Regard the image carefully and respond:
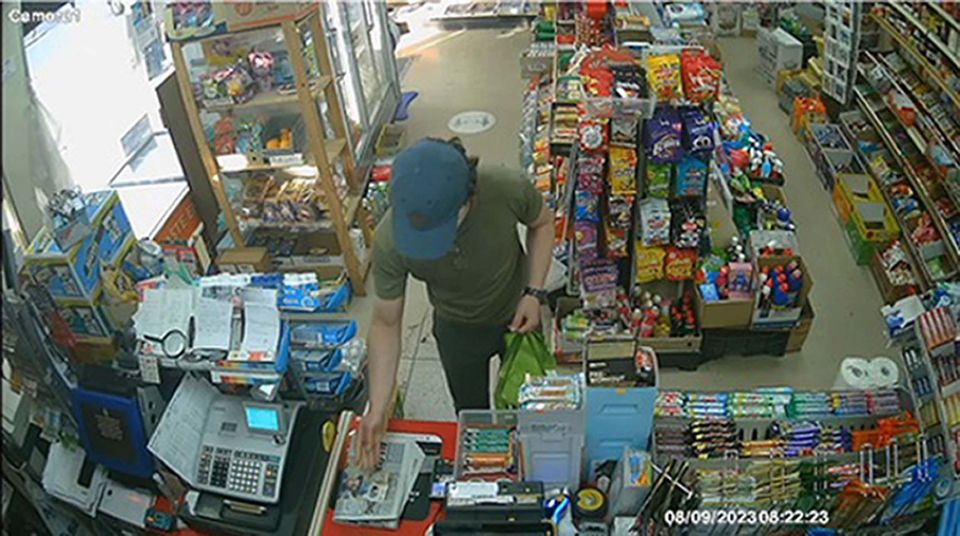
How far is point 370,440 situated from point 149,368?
90 cm

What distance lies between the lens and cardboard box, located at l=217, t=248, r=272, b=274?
526 cm

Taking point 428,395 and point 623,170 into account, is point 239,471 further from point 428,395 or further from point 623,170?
point 623,170

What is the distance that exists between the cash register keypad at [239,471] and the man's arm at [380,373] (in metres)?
0.33

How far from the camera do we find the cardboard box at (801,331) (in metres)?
4.55

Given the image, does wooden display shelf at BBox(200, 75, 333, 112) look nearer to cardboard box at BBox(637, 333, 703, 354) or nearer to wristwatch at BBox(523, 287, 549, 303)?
wristwatch at BBox(523, 287, 549, 303)

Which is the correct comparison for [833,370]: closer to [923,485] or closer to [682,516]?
[923,485]

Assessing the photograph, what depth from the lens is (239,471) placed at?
8.85 feet

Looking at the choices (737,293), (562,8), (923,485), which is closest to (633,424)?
(923,485)

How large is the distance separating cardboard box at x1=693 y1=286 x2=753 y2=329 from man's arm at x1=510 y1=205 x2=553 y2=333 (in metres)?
1.66

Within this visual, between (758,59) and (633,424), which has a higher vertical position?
(633,424)

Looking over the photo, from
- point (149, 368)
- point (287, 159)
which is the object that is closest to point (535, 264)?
point (149, 368)

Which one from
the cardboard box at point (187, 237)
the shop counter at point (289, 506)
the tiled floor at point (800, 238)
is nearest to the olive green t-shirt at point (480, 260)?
the shop counter at point (289, 506)

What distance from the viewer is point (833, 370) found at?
180 inches

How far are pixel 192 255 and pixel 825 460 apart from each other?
3.72m
